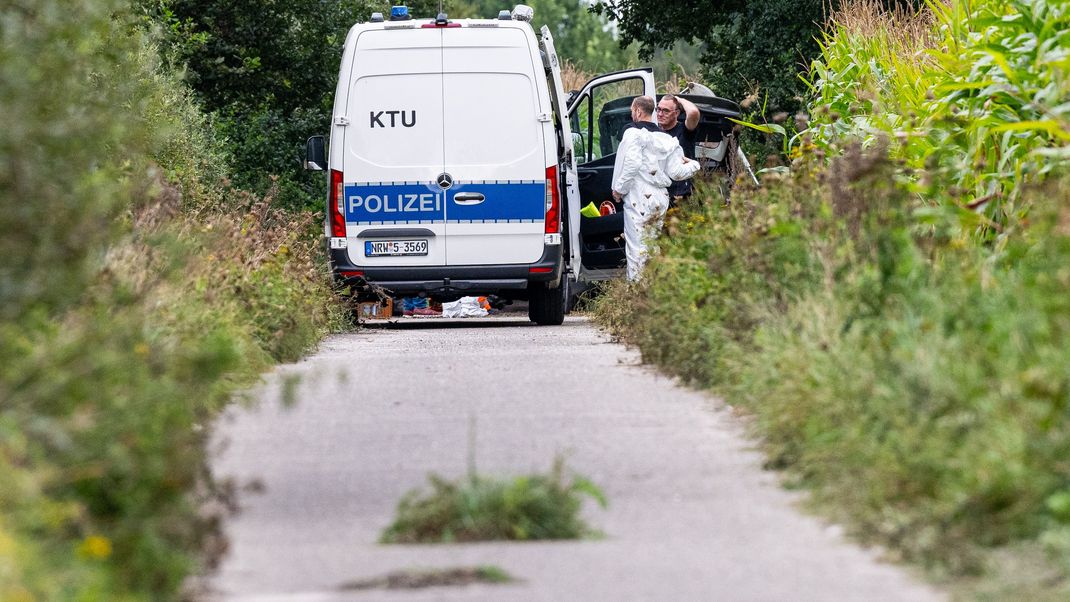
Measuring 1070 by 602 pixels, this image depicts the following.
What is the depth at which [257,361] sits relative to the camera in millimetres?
10430

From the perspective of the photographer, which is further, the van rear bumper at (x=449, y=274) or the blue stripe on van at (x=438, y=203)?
the van rear bumper at (x=449, y=274)

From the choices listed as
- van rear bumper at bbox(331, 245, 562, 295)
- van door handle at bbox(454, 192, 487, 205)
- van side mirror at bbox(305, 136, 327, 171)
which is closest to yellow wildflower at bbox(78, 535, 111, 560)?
van door handle at bbox(454, 192, 487, 205)

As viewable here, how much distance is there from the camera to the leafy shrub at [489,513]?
18.6 feet

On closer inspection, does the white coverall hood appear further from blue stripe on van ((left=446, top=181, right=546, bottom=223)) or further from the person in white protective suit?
blue stripe on van ((left=446, top=181, right=546, bottom=223))

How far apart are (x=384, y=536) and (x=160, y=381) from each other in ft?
2.69

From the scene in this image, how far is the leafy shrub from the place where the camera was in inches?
224

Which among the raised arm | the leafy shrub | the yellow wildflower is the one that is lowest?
the leafy shrub

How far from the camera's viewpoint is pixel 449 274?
1544 centimetres

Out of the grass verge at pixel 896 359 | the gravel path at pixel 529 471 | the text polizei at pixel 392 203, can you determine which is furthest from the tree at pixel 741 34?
the gravel path at pixel 529 471

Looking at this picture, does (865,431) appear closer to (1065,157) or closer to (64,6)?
(1065,157)

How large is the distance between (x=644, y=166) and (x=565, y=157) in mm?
751

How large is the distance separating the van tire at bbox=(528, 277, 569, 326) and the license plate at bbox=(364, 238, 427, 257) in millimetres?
1378

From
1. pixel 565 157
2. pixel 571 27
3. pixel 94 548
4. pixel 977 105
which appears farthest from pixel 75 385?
pixel 571 27

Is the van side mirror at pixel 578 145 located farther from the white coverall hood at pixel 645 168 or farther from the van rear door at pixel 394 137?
the van rear door at pixel 394 137
